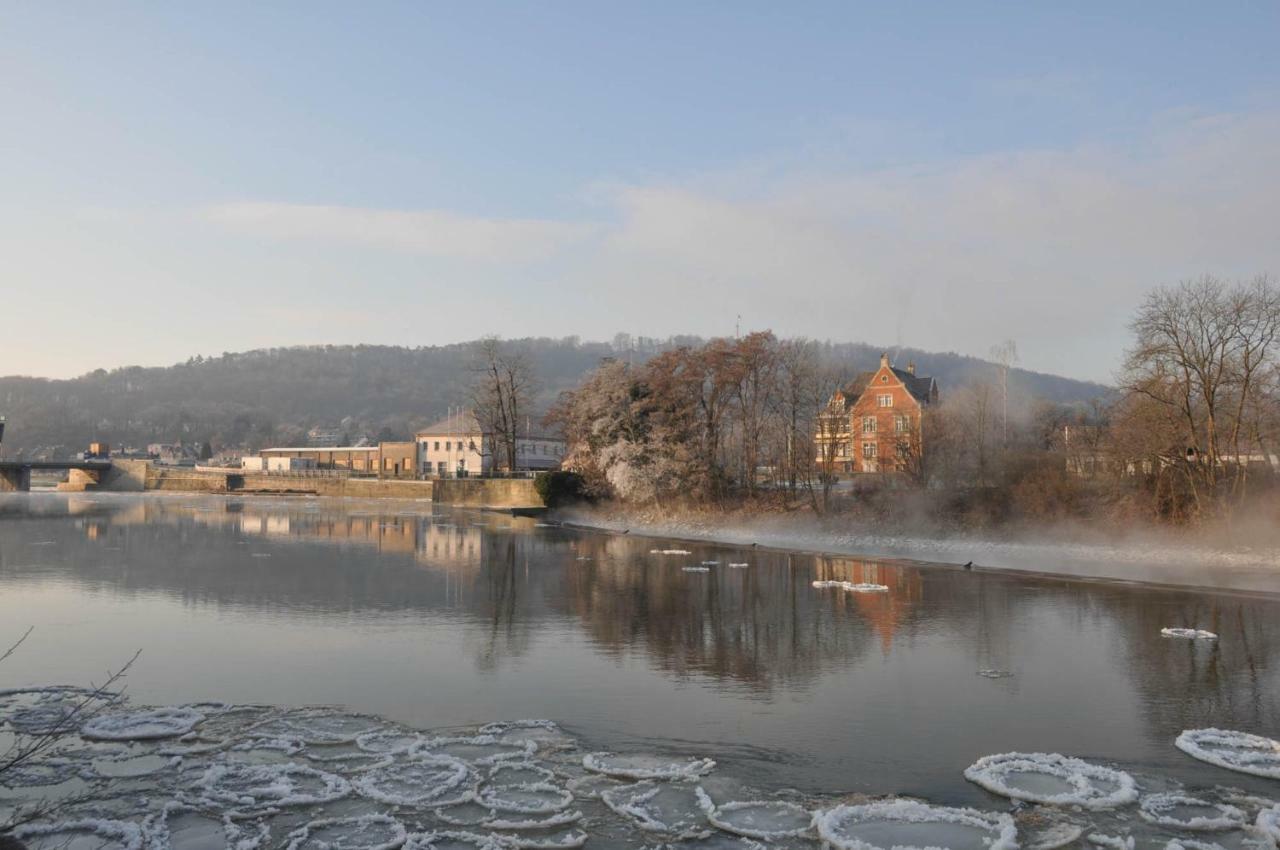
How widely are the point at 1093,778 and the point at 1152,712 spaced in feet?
11.9

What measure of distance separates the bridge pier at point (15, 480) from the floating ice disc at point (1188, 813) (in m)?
119

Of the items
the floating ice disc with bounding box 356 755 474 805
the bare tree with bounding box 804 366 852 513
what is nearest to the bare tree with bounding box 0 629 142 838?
the floating ice disc with bounding box 356 755 474 805

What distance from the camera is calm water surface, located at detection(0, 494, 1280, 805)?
11.4 m

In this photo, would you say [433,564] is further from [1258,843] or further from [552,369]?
[552,369]

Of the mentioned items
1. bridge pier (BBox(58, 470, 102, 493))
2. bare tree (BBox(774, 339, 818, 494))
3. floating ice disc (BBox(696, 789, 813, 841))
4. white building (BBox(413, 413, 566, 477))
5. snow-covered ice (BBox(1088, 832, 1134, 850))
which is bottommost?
bridge pier (BBox(58, 470, 102, 493))

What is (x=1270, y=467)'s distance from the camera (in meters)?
33.2

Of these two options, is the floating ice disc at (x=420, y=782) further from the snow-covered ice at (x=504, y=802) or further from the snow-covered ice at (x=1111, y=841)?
the snow-covered ice at (x=1111, y=841)

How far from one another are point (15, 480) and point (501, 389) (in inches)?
2706

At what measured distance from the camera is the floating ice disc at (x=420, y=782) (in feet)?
29.5

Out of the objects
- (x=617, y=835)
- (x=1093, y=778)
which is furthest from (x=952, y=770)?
(x=617, y=835)

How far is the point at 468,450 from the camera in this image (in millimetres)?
94562

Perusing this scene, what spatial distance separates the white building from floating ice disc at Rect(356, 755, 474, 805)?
7923 centimetres

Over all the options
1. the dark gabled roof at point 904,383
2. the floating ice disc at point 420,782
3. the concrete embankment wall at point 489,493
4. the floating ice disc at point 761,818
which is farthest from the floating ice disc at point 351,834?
the dark gabled roof at point 904,383

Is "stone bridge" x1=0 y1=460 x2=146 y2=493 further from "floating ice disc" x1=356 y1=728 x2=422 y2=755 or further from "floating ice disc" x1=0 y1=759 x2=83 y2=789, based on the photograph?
"floating ice disc" x1=356 y1=728 x2=422 y2=755
